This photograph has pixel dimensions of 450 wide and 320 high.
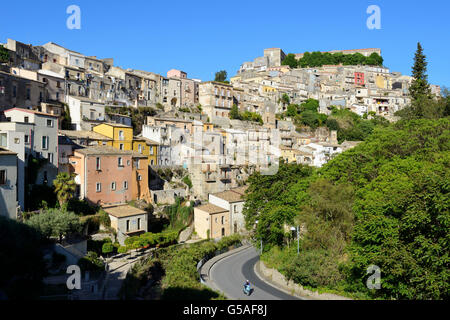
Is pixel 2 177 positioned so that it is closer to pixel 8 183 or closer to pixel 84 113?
pixel 8 183

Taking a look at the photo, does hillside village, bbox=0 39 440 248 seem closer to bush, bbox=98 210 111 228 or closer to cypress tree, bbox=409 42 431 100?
bush, bbox=98 210 111 228

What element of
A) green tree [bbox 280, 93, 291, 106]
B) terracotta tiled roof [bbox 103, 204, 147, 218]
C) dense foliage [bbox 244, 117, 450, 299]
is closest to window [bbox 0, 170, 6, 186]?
terracotta tiled roof [bbox 103, 204, 147, 218]

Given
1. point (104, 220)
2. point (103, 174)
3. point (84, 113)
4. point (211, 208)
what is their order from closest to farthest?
point (104, 220) → point (103, 174) → point (211, 208) → point (84, 113)

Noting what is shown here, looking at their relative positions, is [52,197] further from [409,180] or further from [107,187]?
[409,180]

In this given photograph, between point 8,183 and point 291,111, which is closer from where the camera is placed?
point 8,183

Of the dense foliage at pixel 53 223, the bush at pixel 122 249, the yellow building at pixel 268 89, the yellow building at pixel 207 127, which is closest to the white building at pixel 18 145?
the dense foliage at pixel 53 223

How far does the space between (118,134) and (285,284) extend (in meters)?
26.2

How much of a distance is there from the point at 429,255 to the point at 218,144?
1630 inches

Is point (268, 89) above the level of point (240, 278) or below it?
above

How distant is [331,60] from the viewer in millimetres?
130125

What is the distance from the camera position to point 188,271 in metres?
27.9

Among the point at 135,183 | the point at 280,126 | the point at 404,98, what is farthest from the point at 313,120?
the point at 135,183

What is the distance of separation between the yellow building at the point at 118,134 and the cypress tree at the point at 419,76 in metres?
41.0

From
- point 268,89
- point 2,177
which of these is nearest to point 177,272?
point 2,177
